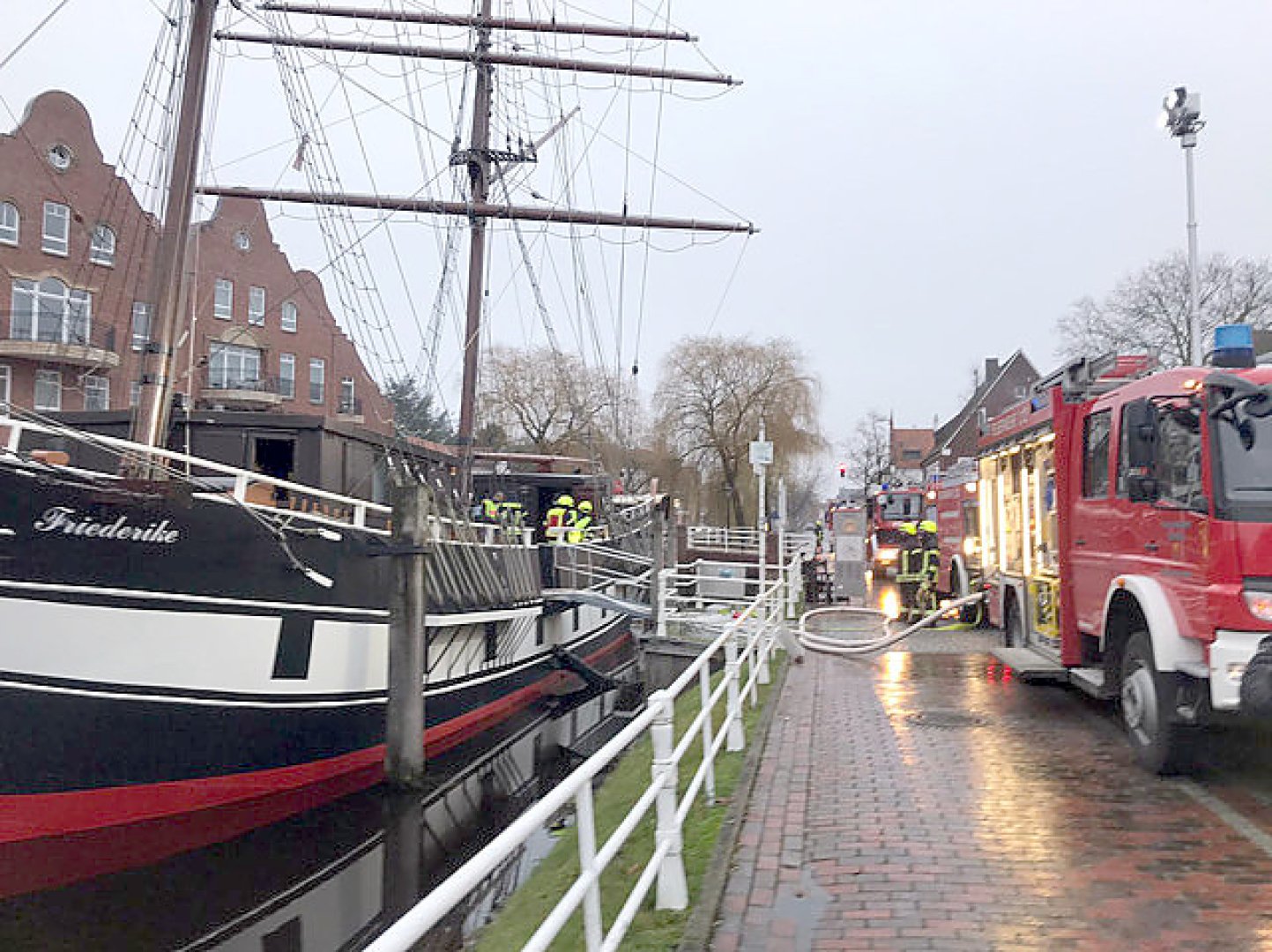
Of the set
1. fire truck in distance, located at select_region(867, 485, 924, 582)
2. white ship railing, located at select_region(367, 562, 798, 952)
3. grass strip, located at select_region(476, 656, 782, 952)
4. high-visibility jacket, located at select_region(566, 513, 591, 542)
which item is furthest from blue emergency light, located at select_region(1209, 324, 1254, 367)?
fire truck in distance, located at select_region(867, 485, 924, 582)

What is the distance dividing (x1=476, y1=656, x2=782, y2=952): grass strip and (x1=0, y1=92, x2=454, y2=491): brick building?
1629 centimetres

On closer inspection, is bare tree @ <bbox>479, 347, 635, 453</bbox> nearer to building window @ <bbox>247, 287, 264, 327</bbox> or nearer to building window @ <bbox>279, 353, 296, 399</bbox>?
building window @ <bbox>279, 353, 296, 399</bbox>

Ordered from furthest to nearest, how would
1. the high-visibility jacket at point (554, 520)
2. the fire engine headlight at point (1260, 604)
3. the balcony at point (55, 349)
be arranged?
the balcony at point (55, 349), the high-visibility jacket at point (554, 520), the fire engine headlight at point (1260, 604)

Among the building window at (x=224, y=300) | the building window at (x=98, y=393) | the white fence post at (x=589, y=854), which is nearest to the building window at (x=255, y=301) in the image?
the building window at (x=224, y=300)

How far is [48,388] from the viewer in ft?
103

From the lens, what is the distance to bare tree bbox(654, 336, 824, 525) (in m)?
47.5

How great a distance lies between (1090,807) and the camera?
6227 mm

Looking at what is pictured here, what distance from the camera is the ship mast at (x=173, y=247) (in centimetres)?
1031

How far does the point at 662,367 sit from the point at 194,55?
37.7 m

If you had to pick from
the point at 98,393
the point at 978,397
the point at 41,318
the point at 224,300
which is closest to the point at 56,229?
the point at 41,318

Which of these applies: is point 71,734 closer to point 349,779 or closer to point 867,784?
point 349,779

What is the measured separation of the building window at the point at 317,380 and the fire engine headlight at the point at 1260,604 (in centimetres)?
3512

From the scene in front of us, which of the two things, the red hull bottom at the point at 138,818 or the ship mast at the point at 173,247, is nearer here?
the red hull bottom at the point at 138,818

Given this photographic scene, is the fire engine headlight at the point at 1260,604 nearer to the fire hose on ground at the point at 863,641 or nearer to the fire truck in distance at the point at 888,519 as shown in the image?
the fire hose on ground at the point at 863,641
